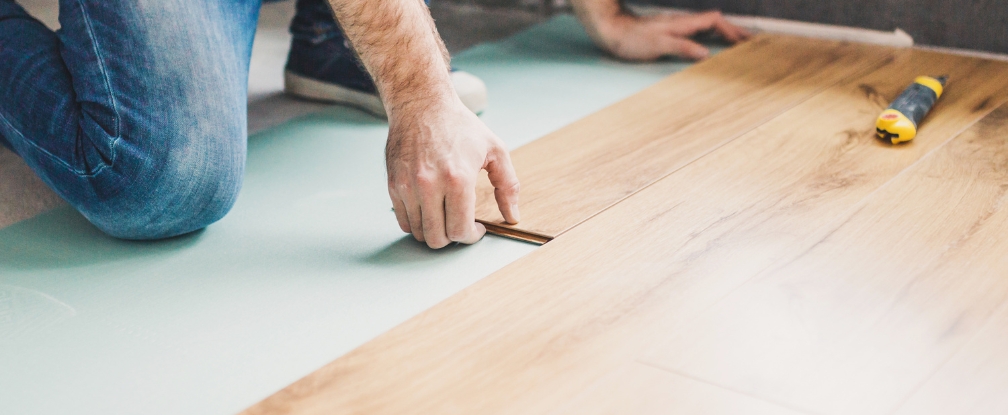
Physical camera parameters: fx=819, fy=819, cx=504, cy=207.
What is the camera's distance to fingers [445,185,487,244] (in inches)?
40.2

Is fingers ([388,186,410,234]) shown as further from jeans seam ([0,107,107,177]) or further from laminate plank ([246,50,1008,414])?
jeans seam ([0,107,107,177])

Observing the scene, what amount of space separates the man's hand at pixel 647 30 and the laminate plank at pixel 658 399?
4.05ft

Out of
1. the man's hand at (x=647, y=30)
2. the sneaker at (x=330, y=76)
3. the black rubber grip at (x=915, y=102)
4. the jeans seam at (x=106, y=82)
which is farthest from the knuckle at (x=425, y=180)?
the man's hand at (x=647, y=30)

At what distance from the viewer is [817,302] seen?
90 cm

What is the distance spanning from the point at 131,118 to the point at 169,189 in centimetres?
11

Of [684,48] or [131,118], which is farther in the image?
[684,48]

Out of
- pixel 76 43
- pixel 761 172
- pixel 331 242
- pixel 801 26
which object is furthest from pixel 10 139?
pixel 801 26

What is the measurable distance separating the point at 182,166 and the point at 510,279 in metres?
0.50

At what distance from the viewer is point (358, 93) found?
1.73 meters

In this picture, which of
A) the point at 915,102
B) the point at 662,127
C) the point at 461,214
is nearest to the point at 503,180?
the point at 461,214

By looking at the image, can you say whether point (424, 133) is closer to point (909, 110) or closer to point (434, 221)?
point (434, 221)

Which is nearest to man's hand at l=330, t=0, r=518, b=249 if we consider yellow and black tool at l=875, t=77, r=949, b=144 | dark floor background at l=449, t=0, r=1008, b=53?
yellow and black tool at l=875, t=77, r=949, b=144

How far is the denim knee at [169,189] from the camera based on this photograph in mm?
1131

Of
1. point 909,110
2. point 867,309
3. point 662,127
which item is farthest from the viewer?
point 662,127
